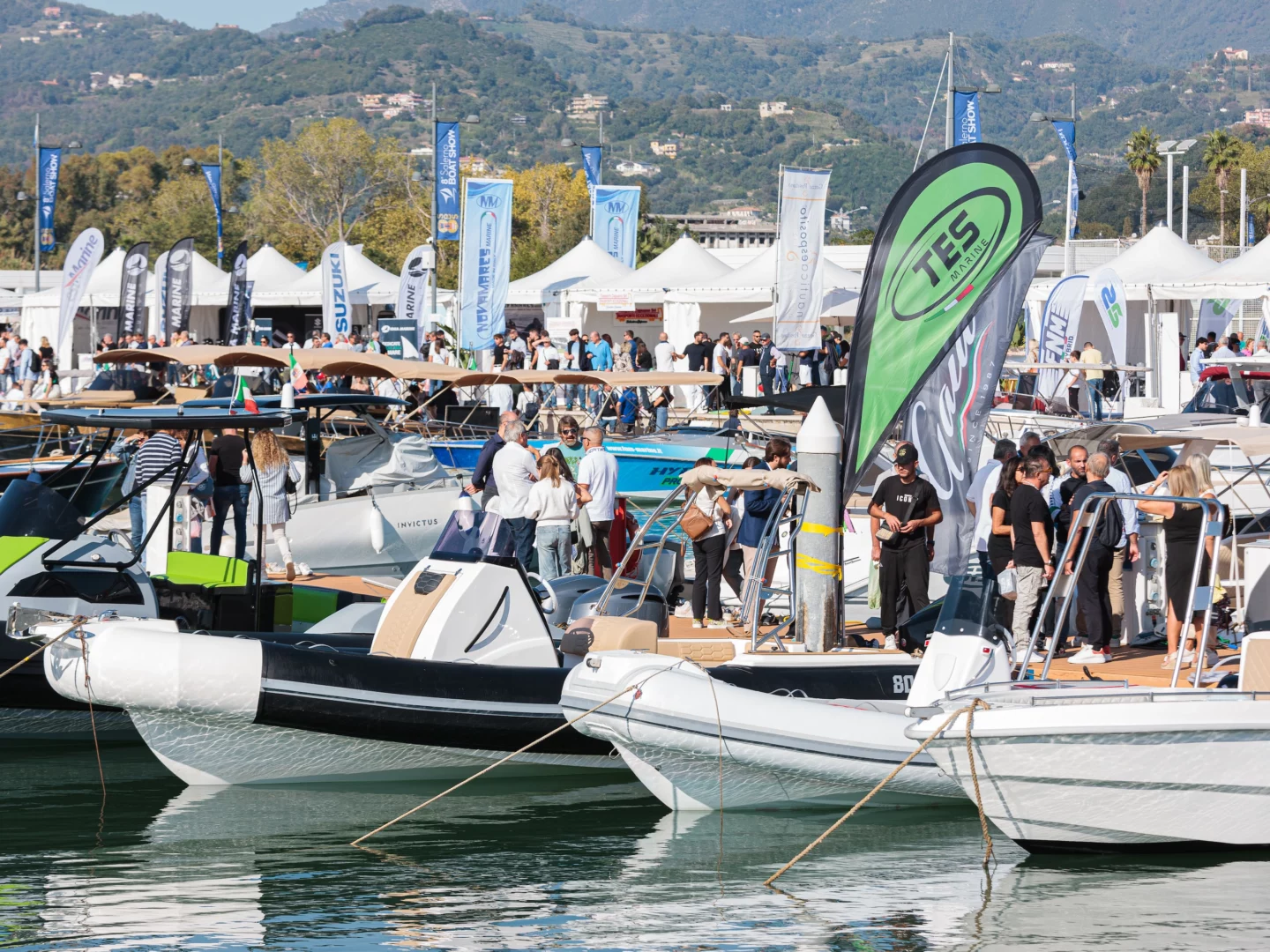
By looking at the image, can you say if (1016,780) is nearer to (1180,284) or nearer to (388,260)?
(1180,284)

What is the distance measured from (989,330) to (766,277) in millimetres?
23753

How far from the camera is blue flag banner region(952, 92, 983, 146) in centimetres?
3241

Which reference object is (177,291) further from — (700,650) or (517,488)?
(700,650)

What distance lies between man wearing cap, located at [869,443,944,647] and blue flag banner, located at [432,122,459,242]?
28463 millimetres

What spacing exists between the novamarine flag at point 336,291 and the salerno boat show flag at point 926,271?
23937 mm

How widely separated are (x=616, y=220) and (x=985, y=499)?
1150 inches

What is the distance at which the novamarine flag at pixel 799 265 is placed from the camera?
25.4 metres

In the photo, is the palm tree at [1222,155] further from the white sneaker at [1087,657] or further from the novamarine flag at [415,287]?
the white sneaker at [1087,657]

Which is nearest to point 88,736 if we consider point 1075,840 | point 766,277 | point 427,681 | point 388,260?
point 427,681

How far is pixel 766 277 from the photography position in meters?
34.7

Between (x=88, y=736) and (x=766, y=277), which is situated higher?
(x=766, y=277)

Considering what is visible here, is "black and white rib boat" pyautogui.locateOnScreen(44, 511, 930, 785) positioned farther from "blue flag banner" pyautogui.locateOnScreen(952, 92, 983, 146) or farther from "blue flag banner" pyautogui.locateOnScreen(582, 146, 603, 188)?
"blue flag banner" pyautogui.locateOnScreen(582, 146, 603, 188)

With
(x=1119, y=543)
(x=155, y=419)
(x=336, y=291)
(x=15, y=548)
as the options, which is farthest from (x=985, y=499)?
(x=336, y=291)

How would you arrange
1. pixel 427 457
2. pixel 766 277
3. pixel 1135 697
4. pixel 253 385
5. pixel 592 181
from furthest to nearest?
1. pixel 592 181
2. pixel 766 277
3. pixel 253 385
4. pixel 427 457
5. pixel 1135 697
